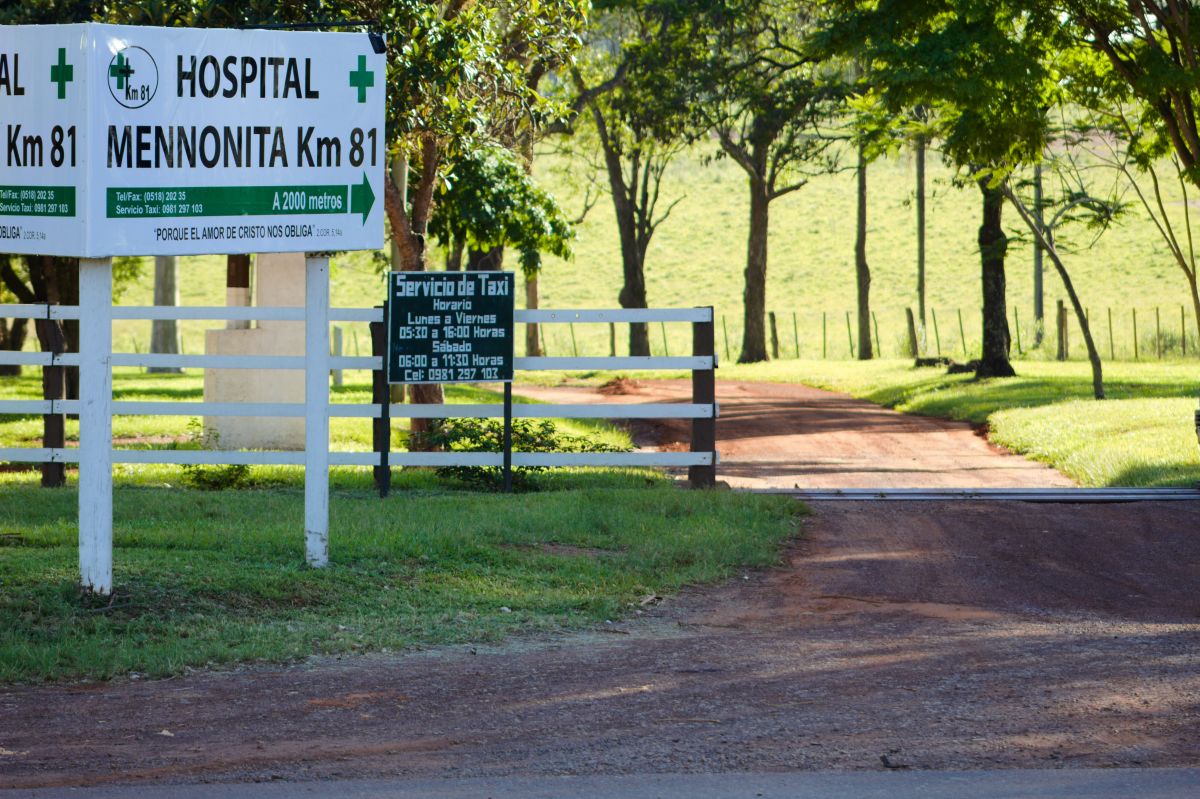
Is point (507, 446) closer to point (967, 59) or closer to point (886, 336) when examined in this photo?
point (967, 59)

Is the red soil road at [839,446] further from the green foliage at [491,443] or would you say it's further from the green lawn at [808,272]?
the green lawn at [808,272]

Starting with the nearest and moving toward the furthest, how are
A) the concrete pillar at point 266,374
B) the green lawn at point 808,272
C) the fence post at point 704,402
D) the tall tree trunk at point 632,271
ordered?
the fence post at point 704,402 < the concrete pillar at point 266,374 < the tall tree trunk at point 632,271 < the green lawn at point 808,272

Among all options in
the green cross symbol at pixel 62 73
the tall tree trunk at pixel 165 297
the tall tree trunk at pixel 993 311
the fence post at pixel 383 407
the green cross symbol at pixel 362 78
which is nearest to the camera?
the green cross symbol at pixel 62 73

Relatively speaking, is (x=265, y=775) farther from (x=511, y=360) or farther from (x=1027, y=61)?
(x=1027, y=61)

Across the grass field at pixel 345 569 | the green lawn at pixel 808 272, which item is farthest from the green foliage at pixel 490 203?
the green lawn at pixel 808 272

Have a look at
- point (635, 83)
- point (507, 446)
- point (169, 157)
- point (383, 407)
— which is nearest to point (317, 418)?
point (169, 157)

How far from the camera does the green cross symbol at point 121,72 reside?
7.84 m

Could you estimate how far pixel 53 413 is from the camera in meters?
12.5

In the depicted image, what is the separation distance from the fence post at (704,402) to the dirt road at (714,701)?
Result: 3.70 m

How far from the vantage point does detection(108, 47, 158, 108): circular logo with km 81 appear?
7.84 meters

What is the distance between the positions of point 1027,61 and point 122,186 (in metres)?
10.3

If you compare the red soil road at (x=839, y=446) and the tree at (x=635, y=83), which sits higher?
the tree at (x=635, y=83)

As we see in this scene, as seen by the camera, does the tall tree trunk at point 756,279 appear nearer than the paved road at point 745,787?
No

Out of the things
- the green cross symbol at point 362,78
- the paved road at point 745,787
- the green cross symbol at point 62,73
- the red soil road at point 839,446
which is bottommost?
the paved road at point 745,787
